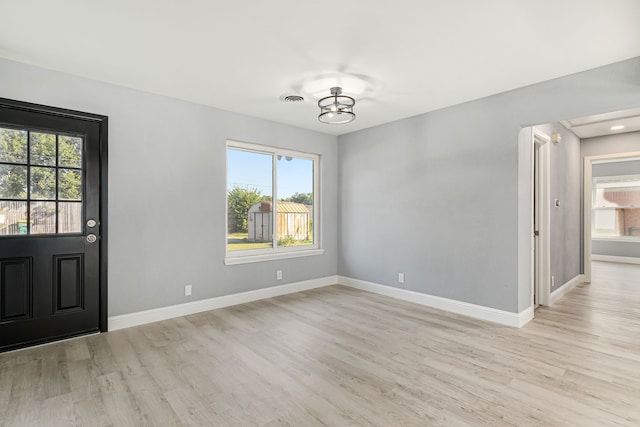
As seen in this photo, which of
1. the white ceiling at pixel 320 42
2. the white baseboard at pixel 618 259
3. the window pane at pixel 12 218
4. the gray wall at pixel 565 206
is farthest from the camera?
the white baseboard at pixel 618 259

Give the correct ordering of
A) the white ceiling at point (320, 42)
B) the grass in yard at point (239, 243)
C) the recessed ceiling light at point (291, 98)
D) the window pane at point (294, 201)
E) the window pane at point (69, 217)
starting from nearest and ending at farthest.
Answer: the white ceiling at point (320, 42) → the window pane at point (69, 217) → the recessed ceiling light at point (291, 98) → the grass in yard at point (239, 243) → the window pane at point (294, 201)

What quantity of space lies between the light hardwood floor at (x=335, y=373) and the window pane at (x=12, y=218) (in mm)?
1083

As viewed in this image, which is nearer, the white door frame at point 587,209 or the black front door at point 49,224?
the black front door at point 49,224

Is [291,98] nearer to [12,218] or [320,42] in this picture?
[320,42]

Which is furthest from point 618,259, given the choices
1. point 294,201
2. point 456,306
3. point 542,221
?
point 294,201

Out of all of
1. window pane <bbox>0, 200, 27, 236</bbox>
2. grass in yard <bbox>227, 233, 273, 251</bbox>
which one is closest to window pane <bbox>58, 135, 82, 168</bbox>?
window pane <bbox>0, 200, 27, 236</bbox>

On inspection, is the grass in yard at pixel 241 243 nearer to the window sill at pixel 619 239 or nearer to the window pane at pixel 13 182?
the window pane at pixel 13 182

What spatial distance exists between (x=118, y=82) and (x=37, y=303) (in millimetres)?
2278

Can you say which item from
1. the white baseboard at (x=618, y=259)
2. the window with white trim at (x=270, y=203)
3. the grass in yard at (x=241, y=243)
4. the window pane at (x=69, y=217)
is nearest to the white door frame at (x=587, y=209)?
the white baseboard at (x=618, y=259)

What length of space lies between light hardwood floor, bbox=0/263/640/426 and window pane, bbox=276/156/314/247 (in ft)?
5.18

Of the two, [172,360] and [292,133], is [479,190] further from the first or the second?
[172,360]

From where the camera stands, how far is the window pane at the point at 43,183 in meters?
2.98

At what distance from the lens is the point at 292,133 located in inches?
196

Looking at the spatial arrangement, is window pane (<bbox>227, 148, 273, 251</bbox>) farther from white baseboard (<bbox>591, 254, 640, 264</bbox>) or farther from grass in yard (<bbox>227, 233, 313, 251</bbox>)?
white baseboard (<bbox>591, 254, 640, 264</bbox>)
